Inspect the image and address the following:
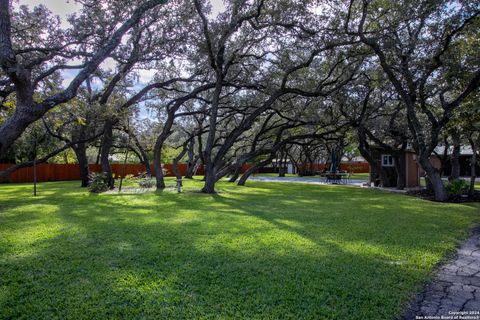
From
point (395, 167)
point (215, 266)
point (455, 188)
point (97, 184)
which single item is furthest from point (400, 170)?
point (215, 266)

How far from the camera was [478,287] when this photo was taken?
3146 millimetres

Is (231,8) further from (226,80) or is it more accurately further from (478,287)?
(478,287)

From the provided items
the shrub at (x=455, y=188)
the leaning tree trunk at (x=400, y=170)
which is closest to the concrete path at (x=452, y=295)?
the shrub at (x=455, y=188)

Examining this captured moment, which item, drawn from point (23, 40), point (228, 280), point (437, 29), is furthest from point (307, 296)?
point (23, 40)

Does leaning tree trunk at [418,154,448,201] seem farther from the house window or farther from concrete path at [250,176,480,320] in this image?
concrete path at [250,176,480,320]

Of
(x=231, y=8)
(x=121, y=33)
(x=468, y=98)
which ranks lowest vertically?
(x=121, y=33)

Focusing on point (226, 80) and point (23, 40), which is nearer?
point (23, 40)

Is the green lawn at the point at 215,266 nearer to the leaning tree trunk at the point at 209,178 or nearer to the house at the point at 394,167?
the leaning tree trunk at the point at 209,178

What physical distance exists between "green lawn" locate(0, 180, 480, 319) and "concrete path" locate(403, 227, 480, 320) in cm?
14

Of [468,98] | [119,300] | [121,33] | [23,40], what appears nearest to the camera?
[119,300]

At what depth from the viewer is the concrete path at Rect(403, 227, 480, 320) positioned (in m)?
2.62

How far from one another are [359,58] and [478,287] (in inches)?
414

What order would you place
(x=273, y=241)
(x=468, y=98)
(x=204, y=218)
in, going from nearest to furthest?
(x=273, y=241) < (x=204, y=218) < (x=468, y=98)

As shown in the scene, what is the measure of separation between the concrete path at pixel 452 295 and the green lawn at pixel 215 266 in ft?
0.45
